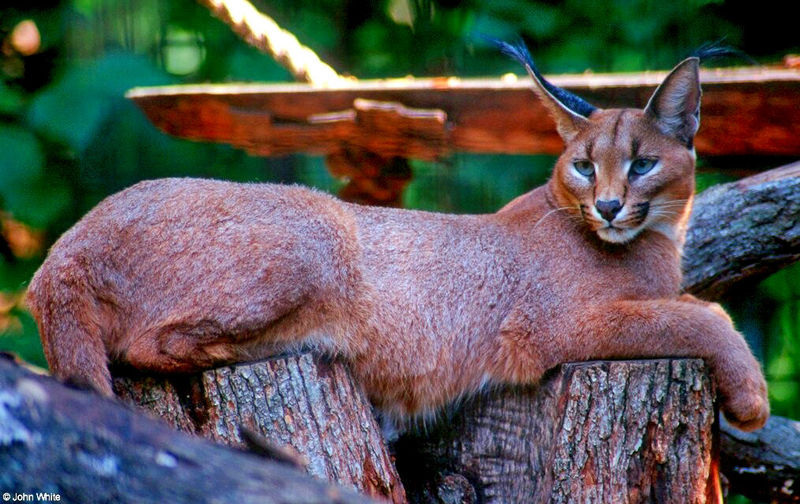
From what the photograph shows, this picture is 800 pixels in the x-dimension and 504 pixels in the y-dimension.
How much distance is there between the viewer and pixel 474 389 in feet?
12.5

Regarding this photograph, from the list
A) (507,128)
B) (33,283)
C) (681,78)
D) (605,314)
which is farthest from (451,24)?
(33,283)

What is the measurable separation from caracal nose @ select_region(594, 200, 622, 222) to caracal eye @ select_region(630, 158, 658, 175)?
205 millimetres

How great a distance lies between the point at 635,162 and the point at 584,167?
0.23m

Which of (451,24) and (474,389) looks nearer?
(474,389)

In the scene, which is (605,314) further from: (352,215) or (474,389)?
(352,215)

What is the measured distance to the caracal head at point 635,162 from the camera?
3.68 m

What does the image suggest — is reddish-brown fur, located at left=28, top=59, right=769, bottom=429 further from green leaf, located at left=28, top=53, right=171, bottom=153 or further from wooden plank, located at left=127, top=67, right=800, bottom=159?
green leaf, located at left=28, top=53, right=171, bottom=153

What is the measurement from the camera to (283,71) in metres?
6.70

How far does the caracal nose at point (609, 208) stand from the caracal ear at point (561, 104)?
0.49 m

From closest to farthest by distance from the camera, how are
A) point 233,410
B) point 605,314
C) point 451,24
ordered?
1. point 233,410
2. point 605,314
3. point 451,24

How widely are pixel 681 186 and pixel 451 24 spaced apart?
345 centimetres

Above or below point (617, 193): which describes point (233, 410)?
below

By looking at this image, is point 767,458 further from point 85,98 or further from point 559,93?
point 85,98

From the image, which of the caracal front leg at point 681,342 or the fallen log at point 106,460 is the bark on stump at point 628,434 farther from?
the fallen log at point 106,460
